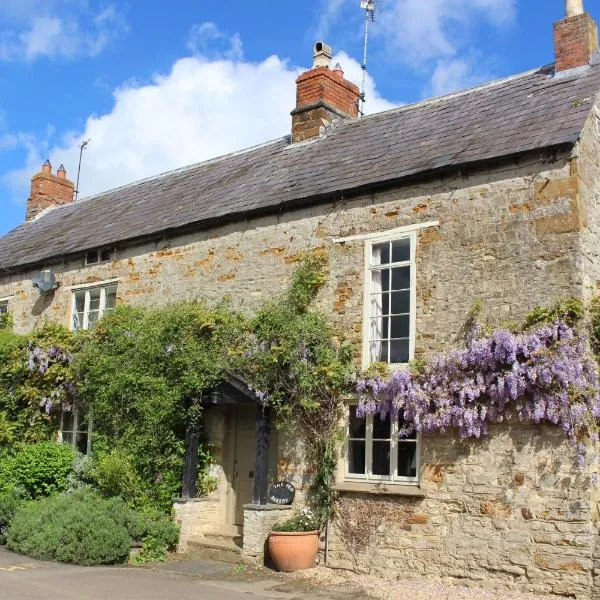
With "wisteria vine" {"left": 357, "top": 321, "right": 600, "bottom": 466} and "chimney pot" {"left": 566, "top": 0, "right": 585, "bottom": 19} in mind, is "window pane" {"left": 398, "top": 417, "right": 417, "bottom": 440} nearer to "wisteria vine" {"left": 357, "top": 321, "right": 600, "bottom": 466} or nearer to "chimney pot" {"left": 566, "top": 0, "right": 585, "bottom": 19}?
"wisteria vine" {"left": 357, "top": 321, "right": 600, "bottom": 466}

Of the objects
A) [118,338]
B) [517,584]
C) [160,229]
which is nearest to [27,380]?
[118,338]

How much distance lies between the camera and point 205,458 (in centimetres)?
1269

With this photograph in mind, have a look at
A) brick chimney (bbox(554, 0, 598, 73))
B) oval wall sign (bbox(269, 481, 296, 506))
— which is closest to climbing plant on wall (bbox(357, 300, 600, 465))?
oval wall sign (bbox(269, 481, 296, 506))

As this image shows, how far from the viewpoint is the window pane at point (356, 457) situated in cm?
1094

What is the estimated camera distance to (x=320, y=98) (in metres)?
15.3

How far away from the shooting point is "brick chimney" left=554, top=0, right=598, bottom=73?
11.7 m

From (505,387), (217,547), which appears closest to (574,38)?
(505,387)

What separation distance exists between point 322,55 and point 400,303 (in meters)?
7.24

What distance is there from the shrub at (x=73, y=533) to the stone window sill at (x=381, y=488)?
3357 millimetres

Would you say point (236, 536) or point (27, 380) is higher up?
point (27, 380)

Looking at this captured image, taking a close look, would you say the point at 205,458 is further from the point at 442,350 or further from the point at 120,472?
the point at 442,350

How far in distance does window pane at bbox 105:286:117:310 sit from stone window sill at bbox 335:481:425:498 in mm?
6903

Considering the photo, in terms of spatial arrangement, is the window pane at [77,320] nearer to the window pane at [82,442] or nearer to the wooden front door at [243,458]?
the window pane at [82,442]

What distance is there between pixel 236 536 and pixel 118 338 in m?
4.23
